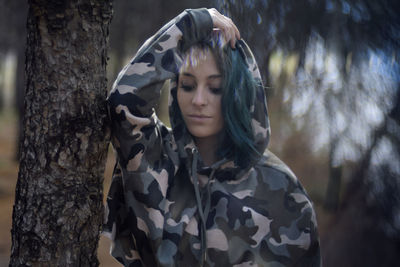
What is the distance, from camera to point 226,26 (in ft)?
5.83

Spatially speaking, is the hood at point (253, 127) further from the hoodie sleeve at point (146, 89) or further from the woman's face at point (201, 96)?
the hoodie sleeve at point (146, 89)

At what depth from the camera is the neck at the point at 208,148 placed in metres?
1.93

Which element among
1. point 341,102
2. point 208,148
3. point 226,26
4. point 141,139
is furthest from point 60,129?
point 341,102

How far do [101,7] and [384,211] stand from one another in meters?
1.30

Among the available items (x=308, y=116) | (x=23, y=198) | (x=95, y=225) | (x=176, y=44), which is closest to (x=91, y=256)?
(x=95, y=225)

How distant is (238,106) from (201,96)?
173 mm

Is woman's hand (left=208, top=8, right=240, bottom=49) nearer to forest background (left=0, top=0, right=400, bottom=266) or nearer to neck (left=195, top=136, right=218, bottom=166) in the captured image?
forest background (left=0, top=0, right=400, bottom=266)

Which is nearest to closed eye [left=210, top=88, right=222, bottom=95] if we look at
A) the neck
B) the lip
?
the lip

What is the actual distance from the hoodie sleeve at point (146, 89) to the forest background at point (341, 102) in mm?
319

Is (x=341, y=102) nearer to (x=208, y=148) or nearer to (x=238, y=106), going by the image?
(x=238, y=106)

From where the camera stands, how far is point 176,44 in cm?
170

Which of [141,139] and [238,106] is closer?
[141,139]

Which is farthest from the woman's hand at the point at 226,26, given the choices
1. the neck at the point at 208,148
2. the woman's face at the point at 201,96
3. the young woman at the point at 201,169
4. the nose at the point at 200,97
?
the neck at the point at 208,148

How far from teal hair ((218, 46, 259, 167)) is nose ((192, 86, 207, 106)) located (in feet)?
0.29
